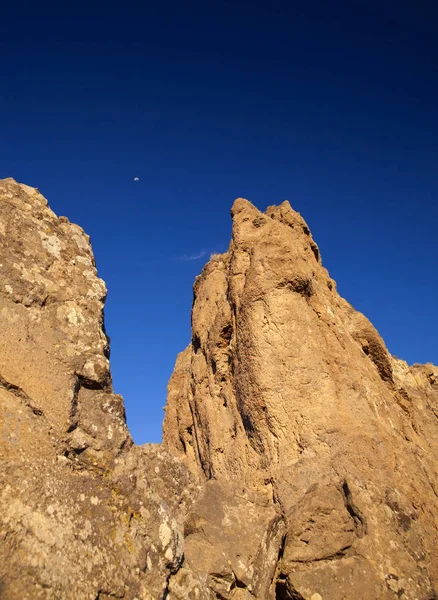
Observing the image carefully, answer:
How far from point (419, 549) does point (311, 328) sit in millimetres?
5450

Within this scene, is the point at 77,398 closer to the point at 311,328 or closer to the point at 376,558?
the point at 376,558

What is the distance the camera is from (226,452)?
41.8 ft

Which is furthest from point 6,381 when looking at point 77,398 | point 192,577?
point 192,577

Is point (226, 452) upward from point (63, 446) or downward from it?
upward

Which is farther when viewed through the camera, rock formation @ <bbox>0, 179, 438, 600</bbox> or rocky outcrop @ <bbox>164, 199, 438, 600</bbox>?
rocky outcrop @ <bbox>164, 199, 438, 600</bbox>

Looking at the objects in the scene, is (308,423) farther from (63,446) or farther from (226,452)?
(63,446)

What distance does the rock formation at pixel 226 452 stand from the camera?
5676 millimetres

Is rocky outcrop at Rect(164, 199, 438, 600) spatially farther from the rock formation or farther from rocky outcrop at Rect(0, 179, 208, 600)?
rocky outcrop at Rect(0, 179, 208, 600)

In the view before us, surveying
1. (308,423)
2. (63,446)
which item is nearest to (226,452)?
(308,423)

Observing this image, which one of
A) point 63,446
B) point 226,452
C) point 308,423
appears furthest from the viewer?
point 226,452

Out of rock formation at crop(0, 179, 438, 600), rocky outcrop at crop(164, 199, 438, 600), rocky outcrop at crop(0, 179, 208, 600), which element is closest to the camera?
rocky outcrop at crop(0, 179, 208, 600)

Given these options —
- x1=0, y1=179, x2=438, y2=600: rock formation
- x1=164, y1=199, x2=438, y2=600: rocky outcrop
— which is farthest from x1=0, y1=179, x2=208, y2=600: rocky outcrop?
x1=164, y1=199, x2=438, y2=600: rocky outcrop

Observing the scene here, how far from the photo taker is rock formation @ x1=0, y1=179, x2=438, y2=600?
5676 mm

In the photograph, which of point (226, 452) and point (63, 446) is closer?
point (63, 446)
